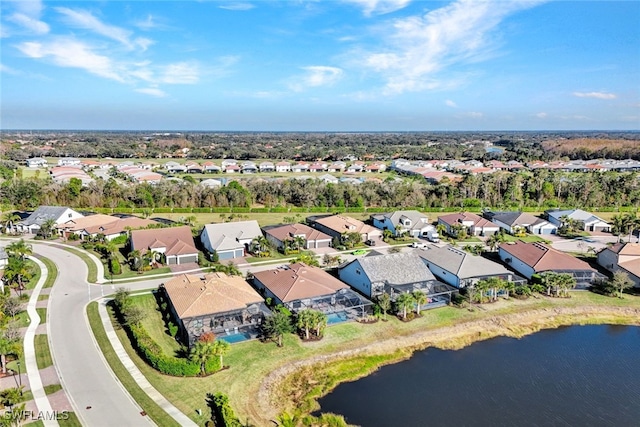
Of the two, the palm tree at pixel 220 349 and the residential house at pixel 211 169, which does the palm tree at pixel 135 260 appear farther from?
the residential house at pixel 211 169

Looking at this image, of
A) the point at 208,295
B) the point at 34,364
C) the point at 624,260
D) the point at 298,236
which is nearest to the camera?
the point at 34,364

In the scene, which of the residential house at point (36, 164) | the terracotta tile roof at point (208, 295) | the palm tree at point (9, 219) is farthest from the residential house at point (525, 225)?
the residential house at point (36, 164)

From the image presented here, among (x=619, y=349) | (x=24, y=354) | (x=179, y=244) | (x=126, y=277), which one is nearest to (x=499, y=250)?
(x=619, y=349)

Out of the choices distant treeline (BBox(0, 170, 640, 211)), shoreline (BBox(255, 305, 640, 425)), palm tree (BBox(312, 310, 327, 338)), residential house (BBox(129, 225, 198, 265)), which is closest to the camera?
shoreline (BBox(255, 305, 640, 425))

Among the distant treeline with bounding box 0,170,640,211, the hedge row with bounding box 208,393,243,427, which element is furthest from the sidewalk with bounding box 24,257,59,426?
the distant treeline with bounding box 0,170,640,211

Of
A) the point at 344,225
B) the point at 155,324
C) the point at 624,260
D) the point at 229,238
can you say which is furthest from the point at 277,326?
the point at 624,260

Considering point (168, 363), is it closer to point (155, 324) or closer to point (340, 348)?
point (155, 324)

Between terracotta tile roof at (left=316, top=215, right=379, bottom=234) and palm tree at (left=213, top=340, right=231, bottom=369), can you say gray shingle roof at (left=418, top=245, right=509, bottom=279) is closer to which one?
terracotta tile roof at (left=316, top=215, right=379, bottom=234)
